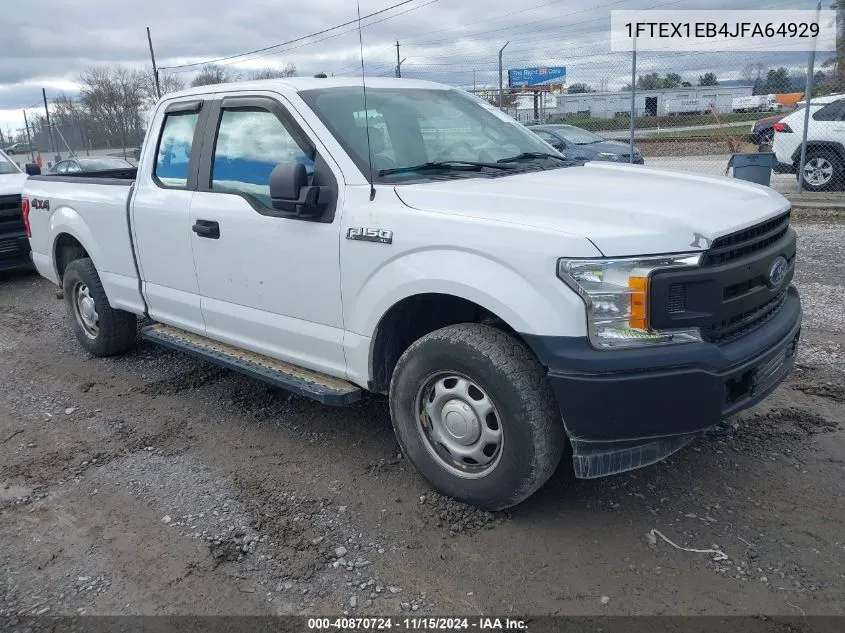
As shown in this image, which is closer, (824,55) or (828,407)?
(828,407)

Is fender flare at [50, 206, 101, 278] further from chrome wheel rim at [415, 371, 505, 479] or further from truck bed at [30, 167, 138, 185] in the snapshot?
chrome wheel rim at [415, 371, 505, 479]

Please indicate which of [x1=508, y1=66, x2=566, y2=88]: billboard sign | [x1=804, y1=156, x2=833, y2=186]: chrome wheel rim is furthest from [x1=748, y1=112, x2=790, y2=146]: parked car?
[x1=508, y1=66, x2=566, y2=88]: billboard sign

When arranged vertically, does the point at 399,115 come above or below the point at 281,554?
above

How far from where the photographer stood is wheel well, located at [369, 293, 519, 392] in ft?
11.8

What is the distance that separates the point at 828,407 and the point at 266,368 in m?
3.37

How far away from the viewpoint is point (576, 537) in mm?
3322

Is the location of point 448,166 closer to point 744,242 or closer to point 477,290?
point 477,290

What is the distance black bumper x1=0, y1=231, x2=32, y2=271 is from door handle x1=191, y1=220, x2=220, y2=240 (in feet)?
21.0

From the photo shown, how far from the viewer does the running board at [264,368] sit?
3870mm

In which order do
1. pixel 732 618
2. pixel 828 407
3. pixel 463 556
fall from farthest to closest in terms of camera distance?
pixel 828 407, pixel 463 556, pixel 732 618

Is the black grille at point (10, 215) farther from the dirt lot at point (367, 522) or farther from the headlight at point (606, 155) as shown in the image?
the headlight at point (606, 155)

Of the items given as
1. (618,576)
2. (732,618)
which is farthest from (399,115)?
(732,618)

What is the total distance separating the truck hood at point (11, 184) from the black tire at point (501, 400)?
8352 millimetres

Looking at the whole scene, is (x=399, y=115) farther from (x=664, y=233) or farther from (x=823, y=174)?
(x=823, y=174)
